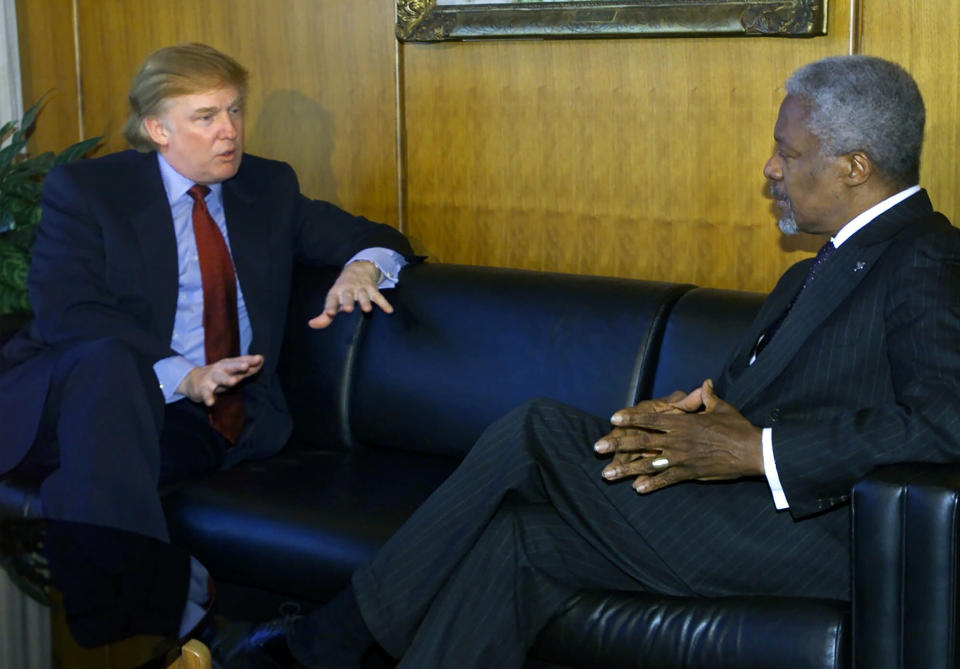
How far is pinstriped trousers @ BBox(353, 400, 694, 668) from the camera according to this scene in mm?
2139

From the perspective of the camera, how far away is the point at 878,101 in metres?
2.28

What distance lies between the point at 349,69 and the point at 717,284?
122 centimetres

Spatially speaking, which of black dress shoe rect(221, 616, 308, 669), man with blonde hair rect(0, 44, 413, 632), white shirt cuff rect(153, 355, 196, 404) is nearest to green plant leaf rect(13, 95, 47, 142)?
man with blonde hair rect(0, 44, 413, 632)

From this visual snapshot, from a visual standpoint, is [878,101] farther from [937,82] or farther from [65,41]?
[65,41]

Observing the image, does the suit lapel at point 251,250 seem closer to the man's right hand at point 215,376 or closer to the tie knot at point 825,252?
the man's right hand at point 215,376


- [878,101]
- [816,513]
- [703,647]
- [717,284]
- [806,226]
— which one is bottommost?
[703,647]

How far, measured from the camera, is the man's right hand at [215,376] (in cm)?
275

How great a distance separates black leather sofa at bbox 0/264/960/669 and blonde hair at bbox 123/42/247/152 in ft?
1.76

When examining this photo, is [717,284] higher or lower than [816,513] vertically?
higher

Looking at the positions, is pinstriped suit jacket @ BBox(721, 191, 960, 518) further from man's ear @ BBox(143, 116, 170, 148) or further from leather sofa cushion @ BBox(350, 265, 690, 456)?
man's ear @ BBox(143, 116, 170, 148)

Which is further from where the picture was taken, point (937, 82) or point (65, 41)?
point (65, 41)

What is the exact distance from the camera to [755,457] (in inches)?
83.4

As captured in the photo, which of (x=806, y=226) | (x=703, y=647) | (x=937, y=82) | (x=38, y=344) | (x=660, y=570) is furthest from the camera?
(x=38, y=344)

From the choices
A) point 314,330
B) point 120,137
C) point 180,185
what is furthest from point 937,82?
point 120,137
